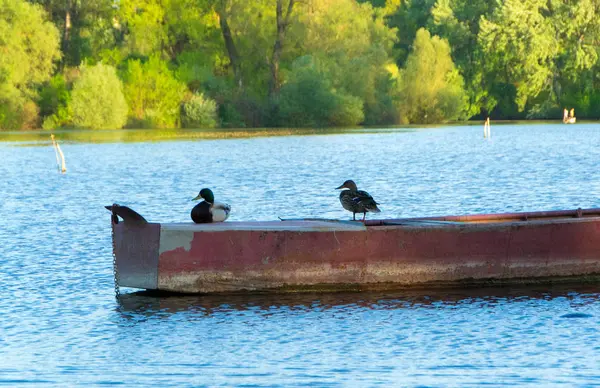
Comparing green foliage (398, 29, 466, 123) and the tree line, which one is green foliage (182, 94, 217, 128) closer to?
the tree line

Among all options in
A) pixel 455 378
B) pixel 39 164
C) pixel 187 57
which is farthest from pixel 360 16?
pixel 455 378

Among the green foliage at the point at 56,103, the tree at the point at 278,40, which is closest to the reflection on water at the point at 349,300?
the green foliage at the point at 56,103

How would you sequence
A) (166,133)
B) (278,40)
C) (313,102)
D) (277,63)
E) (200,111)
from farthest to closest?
1. (277,63)
2. (278,40)
3. (200,111)
4. (313,102)
5. (166,133)

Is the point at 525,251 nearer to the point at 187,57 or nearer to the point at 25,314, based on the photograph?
the point at 25,314

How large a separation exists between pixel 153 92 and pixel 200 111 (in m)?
3.53

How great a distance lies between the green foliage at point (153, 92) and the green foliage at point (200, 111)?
863 mm

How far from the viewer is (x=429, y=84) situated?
88.8 meters

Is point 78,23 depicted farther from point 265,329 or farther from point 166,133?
point 265,329

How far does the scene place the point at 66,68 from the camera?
90.0 m

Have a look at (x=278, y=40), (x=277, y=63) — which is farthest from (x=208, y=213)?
(x=277, y=63)

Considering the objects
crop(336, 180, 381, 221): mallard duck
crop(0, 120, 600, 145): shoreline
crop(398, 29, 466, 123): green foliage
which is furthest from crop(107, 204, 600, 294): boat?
crop(398, 29, 466, 123): green foliage

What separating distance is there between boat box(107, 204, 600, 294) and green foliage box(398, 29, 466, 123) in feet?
237

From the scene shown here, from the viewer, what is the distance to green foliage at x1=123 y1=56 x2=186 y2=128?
85.2 metres

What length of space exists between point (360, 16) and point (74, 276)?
70730mm
